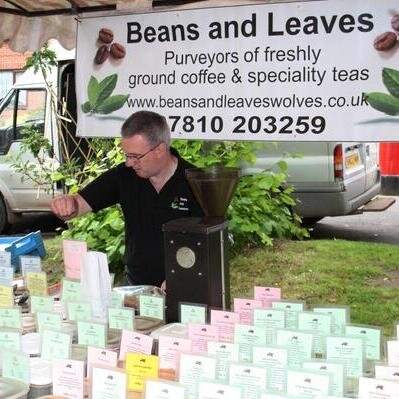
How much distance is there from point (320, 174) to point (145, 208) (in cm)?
413

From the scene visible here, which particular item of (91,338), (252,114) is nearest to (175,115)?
(252,114)

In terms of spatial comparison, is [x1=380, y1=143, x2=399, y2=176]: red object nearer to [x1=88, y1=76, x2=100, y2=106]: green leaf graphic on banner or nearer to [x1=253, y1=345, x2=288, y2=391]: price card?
[x1=88, y1=76, x2=100, y2=106]: green leaf graphic on banner

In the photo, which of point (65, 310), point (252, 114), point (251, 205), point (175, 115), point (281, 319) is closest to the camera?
point (281, 319)

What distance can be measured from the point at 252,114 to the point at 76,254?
94 cm

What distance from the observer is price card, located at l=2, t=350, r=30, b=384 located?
1873mm

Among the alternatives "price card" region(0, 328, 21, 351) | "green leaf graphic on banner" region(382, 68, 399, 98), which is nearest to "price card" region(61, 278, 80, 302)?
"price card" region(0, 328, 21, 351)

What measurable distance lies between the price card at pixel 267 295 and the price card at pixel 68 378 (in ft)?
2.43

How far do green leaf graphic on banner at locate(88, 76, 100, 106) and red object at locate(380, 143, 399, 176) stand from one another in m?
7.86

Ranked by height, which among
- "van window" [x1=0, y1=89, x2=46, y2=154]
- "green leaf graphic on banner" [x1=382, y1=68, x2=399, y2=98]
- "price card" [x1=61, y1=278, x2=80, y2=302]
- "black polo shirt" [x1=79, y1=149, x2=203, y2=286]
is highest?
"van window" [x1=0, y1=89, x2=46, y2=154]

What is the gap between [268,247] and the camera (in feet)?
19.3

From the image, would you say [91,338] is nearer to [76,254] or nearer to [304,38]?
[76,254]

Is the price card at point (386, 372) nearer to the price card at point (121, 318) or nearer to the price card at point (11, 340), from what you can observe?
the price card at point (121, 318)

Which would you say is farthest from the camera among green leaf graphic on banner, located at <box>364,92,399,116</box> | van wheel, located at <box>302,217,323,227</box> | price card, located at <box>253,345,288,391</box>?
van wheel, located at <box>302,217,323,227</box>

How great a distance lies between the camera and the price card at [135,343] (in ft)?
6.43
